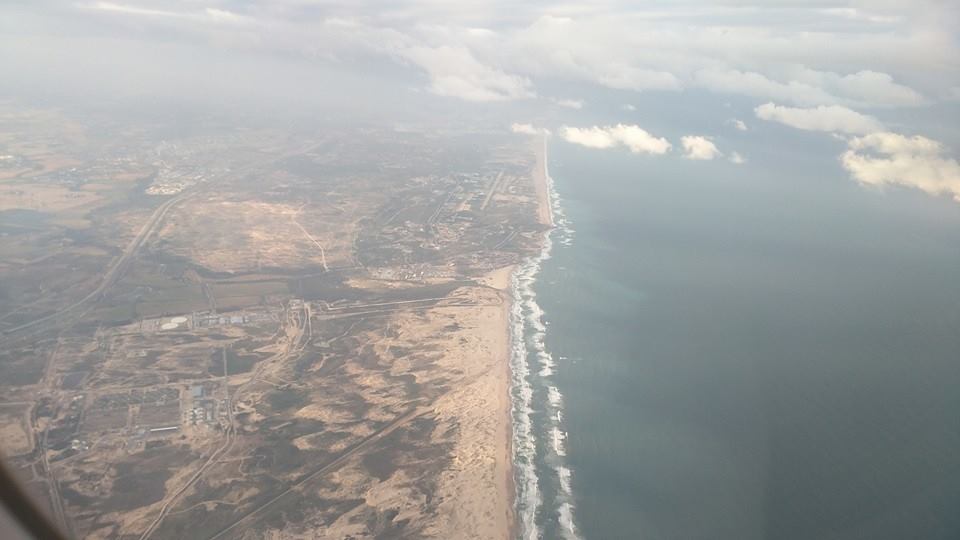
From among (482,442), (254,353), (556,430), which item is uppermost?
(482,442)

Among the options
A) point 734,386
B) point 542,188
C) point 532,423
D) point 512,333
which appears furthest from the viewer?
point 542,188

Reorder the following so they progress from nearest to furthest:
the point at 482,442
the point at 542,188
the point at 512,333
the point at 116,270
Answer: the point at 482,442, the point at 512,333, the point at 116,270, the point at 542,188

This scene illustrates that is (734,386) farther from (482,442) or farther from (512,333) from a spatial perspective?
(482,442)

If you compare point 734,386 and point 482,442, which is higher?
point 734,386

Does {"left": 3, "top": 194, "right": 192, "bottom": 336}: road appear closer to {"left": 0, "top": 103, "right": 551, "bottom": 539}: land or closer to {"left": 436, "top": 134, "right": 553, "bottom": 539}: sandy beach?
{"left": 0, "top": 103, "right": 551, "bottom": 539}: land

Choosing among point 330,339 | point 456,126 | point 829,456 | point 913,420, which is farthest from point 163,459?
point 456,126

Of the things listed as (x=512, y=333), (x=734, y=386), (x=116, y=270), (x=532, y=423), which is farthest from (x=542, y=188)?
(x=532, y=423)

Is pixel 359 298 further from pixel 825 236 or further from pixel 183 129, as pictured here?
pixel 183 129

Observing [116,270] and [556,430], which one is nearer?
[556,430]
